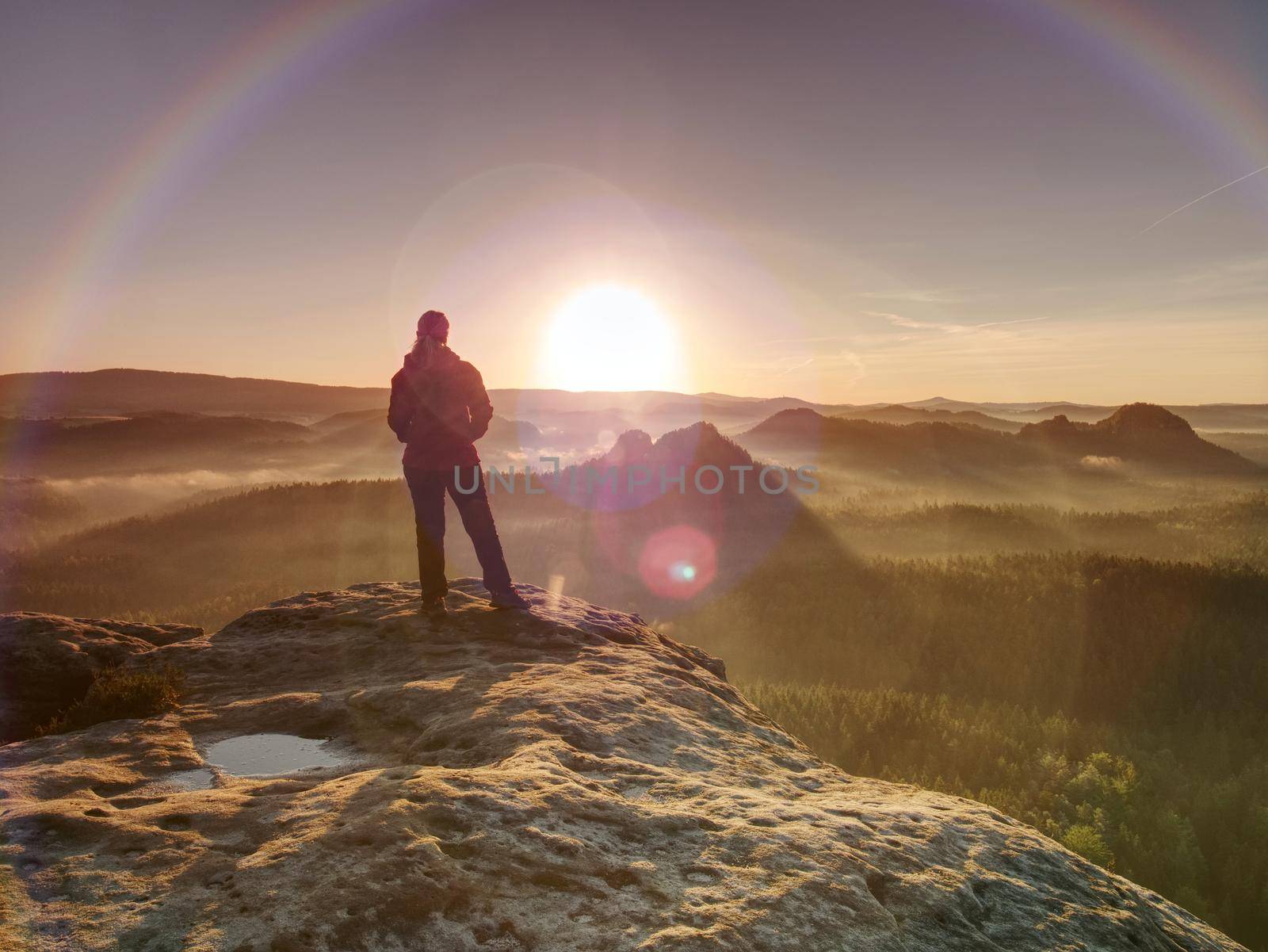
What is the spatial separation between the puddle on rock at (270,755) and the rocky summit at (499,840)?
21 millimetres

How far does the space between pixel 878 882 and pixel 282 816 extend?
3.04 m

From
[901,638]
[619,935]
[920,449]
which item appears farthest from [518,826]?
[920,449]

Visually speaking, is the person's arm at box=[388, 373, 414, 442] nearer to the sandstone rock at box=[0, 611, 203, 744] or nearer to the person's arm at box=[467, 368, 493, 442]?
the person's arm at box=[467, 368, 493, 442]

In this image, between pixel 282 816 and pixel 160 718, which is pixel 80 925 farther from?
pixel 160 718

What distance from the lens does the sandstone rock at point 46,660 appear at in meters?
5.84

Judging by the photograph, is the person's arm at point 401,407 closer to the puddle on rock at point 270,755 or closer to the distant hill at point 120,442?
the puddle on rock at point 270,755

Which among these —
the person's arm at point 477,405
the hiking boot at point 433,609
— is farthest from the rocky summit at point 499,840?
the person's arm at point 477,405

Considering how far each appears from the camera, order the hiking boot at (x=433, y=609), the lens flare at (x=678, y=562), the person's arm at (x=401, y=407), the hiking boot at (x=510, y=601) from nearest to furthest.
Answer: the hiking boot at (x=433, y=609) → the person's arm at (x=401, y=407) → the hiking boot at (x=510, y=601) → the lens flare at (x=678, y=562)

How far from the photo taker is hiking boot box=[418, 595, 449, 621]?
8.05 meters

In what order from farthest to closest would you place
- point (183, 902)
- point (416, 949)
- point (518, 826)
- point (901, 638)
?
point (901, 638) < point (518, 826) < point (183, 902) < point (416, 949)

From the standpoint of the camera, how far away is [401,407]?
26.8 feet

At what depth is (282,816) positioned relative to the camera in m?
3.47

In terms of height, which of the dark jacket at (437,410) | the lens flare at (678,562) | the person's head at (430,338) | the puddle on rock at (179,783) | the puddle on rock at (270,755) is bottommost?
the lens flare at (678,562)

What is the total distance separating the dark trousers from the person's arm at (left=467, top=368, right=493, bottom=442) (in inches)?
19.9
